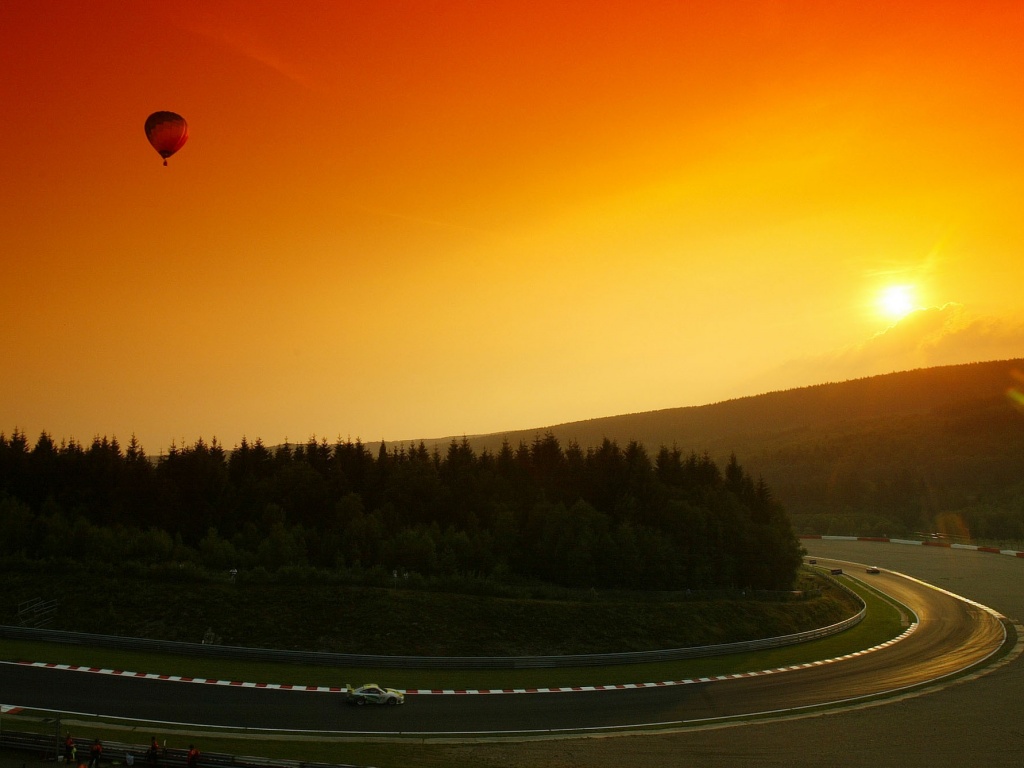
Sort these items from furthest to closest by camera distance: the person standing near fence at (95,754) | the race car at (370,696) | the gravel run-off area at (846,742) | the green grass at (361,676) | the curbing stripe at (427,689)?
the curbing stripe at (427,689)
the race car at (370,696)
the gravel run-off area at (846,742)
the green grass at (361,676)
the person standing near fence at (95,754)

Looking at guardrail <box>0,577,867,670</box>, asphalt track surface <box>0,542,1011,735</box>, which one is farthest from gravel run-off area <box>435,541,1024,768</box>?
guardrail <box>0,577,867,670</box>

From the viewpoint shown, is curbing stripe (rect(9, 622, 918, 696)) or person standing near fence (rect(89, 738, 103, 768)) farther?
curbing stripe (rect(9, 622, 918, 696))

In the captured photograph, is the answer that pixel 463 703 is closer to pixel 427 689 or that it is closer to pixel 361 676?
pixel 427 689

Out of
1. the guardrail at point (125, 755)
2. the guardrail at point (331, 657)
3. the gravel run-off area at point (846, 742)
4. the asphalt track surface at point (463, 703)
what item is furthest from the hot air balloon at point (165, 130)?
the gravel run-off area at point (846, 742)

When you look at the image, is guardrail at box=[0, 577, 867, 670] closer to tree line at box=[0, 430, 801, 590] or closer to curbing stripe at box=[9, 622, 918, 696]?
curbing stripe at box=[9, 622, 918, 696]

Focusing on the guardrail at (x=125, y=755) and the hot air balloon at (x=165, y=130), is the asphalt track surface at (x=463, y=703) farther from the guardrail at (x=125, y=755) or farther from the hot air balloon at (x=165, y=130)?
the hot air balloon at (x=165, y=130)

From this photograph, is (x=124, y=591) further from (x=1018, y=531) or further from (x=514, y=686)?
(x=1018, y=531)

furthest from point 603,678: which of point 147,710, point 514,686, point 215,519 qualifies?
point 215,519
